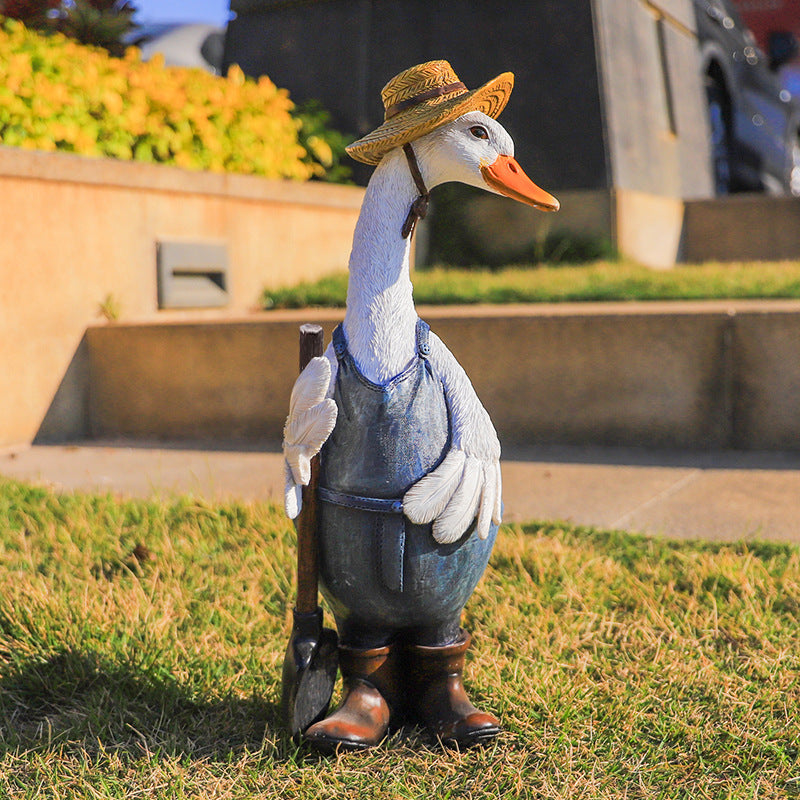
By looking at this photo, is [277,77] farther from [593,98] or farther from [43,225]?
[43,225]

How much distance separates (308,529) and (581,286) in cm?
363

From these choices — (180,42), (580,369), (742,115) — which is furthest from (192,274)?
(180,42)

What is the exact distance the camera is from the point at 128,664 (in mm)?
2146

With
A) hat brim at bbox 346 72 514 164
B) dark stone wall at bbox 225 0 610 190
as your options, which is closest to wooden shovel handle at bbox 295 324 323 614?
hat brim at bbox 346 72 514 164

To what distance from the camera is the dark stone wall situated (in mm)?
6871

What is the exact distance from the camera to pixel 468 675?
2.15m

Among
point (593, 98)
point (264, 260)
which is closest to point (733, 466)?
point (264, 260)

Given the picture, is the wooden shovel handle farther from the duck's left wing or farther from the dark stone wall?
the dark stone wall

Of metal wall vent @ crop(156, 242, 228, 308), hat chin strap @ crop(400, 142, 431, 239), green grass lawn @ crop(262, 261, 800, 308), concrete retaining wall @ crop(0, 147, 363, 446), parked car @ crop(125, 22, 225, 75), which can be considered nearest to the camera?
hat chin strap @ crop(400, 142, 431, 239)

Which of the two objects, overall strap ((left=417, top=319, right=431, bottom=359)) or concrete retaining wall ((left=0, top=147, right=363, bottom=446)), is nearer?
overall strap ((left=417, top=319, right=431, bottom=359))

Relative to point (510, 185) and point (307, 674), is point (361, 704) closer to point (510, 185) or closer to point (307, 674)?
point (307, 674)

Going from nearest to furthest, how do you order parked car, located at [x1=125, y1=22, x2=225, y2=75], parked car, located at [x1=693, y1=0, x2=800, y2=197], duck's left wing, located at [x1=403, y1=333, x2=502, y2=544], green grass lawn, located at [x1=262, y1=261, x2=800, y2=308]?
duck's left wing, located at [x1=403, y1=333, x2=502, y2=544] → green grass lawn, located at [x1=262, y1=261, x2=800, y2=308] → parked car, located at [x1=693, y1=0, x2=800, y2=197] → parked car, located at [x1=125, y1=22, x2=225, y2=75]

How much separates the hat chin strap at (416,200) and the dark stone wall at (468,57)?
529 cm

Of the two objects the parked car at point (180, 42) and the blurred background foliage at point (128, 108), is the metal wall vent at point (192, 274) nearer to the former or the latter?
the blurred background foliage at point (128, 108)
